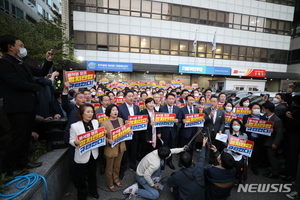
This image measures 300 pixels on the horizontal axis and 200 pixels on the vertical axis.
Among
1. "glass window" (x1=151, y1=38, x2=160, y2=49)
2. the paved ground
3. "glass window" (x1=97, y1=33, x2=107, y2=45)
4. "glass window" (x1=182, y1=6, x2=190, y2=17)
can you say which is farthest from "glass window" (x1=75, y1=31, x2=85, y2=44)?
the paved ground

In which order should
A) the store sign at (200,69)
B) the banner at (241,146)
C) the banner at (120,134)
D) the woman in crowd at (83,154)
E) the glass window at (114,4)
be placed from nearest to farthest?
the woman in crowd at (83,154), the banner at (120,134), the banner at (241,146), the glass window at (114,4), the store sign at (200,69)

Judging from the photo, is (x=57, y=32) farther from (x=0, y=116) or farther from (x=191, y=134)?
(x=191, y=134)

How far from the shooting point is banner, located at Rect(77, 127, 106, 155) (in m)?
2.59

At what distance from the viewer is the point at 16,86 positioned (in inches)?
87.6

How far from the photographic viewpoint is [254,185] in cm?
374

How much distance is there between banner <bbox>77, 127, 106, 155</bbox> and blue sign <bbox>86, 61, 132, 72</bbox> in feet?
52.6

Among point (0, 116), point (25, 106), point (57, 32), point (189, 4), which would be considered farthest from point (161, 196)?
point (189, 4)

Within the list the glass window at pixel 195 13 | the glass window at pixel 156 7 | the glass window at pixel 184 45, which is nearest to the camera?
the glass window at pixel 156 7

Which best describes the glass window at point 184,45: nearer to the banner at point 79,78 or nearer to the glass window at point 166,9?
the glass window at point 166,9

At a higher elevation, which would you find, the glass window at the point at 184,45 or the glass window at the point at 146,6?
the glass window at the point at 146,6

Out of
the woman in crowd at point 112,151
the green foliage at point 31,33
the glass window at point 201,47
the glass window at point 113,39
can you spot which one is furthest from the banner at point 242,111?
the glass window at point 201,47

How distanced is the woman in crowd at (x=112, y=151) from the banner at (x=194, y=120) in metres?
2.12

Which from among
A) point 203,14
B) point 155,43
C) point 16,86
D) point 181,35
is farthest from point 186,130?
point 203,14

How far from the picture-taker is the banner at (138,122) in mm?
3758
